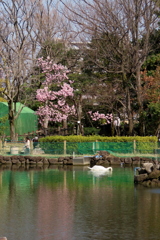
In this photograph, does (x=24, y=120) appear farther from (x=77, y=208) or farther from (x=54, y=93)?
(x=77, y=208)

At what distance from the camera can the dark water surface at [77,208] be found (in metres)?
13.9

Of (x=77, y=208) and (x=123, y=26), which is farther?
(x=123, y=26)

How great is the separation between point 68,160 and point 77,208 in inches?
649

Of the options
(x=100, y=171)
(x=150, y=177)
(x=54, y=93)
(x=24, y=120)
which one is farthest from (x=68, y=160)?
(x=24, y=120)

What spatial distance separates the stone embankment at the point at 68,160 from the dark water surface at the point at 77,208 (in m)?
5.54

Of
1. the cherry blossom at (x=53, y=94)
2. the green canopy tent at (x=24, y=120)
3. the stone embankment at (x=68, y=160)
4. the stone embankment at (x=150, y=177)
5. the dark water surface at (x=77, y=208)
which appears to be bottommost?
the dark water surface at (x=77, y=208)

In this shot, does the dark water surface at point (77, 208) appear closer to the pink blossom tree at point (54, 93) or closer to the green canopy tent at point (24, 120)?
the pink blossom tree at point (54, 93)

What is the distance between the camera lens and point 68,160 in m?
34.2

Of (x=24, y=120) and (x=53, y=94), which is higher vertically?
(x=53, y=94)

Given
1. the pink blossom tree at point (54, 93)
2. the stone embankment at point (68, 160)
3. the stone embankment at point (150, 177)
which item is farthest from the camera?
the pink blossom tree at point (54, 93)

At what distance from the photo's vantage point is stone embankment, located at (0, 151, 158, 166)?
109ft

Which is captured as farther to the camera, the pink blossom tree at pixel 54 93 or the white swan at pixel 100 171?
the pink blossom tree at pixel 54 93

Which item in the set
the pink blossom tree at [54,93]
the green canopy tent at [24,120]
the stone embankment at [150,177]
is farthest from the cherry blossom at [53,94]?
the stone embankment at [150,177]

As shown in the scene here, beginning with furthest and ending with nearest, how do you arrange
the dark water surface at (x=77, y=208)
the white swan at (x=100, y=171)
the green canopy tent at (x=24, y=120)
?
1. the green canopy tent at (x=24, y=120)
2. the white swan at (x=100, y=171)
3. the dark water surface at (x=77, y=208)
